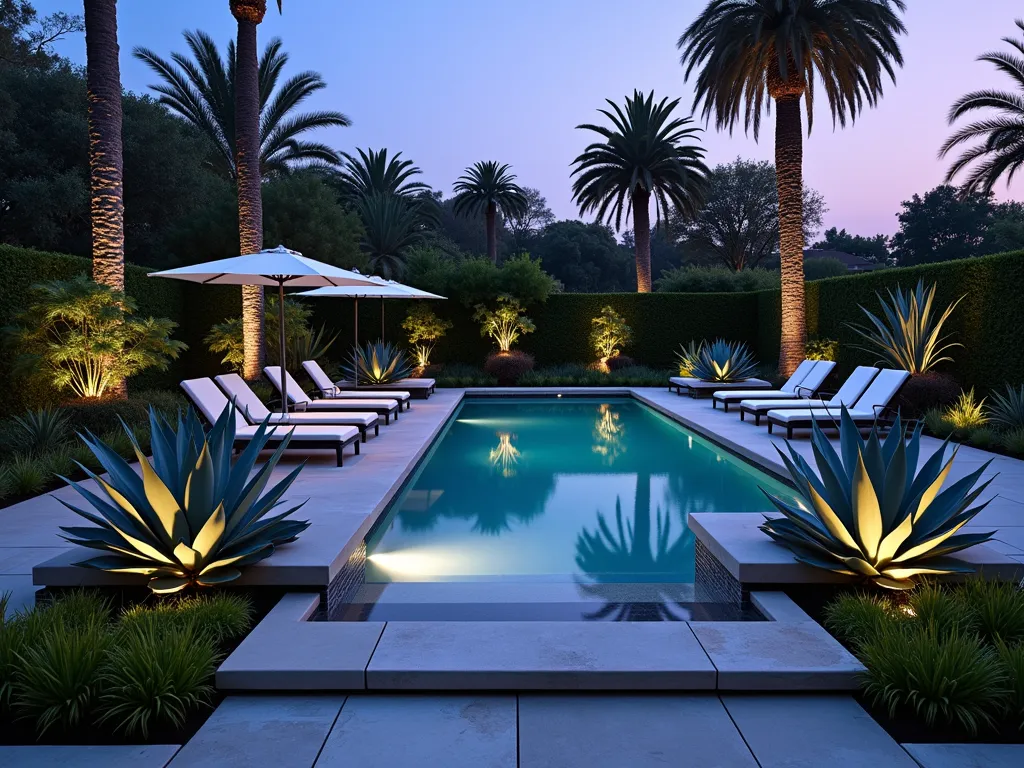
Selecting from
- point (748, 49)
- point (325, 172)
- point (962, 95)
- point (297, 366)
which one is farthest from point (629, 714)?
point (325, 172)

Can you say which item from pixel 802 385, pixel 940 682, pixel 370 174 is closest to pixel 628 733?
pixel 940 682

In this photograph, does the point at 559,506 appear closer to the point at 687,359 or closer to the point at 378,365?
the point at 378,365

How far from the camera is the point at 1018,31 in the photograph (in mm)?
19906

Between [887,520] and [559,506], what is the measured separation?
3835 mm

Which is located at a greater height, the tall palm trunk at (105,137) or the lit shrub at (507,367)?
the tall palm trunk at (105,137)

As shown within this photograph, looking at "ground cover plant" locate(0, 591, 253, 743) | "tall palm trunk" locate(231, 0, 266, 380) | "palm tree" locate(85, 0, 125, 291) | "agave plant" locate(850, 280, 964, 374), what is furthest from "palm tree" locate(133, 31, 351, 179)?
"ground cover plant" locate(0, 591, 253, 743)

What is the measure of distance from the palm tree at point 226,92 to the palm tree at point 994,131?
18969 mm

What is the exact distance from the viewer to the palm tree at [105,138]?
1090 cm

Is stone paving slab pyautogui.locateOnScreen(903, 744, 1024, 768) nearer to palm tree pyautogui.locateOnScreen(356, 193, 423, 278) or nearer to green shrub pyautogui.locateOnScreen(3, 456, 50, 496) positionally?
green shrub pyautogui.locateOnScreen(3, 456, 50, 496)

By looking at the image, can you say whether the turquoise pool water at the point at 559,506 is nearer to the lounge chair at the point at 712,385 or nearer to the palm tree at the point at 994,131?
the lounge chair at the point at 712,385

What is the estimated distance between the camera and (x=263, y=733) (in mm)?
2941

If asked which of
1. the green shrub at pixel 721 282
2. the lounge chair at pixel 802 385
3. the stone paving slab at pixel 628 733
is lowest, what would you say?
the stone paving slab at pixel 628 733

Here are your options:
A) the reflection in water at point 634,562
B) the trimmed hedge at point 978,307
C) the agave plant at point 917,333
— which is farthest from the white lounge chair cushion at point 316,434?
the trimmed hedge at point 978,307

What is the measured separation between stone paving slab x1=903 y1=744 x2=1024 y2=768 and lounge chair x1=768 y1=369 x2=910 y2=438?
720 cm
